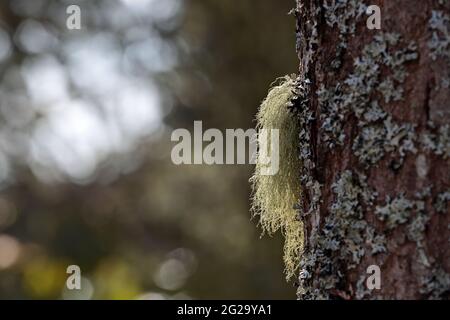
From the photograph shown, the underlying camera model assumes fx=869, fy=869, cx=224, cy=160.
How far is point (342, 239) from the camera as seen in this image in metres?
1.31

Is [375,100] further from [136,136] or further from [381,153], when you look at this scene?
[136,136]

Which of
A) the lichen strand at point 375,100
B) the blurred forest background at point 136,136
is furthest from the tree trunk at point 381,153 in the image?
the blurred forest background at point 136,136

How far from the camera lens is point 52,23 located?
665 cm

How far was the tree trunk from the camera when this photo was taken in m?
1.23

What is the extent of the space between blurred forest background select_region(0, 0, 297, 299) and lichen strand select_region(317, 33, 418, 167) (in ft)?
14.4

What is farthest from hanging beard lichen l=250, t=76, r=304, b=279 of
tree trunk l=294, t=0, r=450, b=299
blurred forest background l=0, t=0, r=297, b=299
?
blurred forest background l=0, t=0, r=297, b=299

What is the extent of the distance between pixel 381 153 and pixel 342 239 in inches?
5.7

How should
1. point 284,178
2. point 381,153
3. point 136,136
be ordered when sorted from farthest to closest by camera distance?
point 136,136, point 284,178, point 381,153

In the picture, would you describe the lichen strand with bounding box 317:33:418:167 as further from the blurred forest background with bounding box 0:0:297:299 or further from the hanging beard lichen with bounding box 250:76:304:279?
the blurred forest background with bounding box 0:0:297:299

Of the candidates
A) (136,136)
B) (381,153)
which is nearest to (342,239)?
(381,153)

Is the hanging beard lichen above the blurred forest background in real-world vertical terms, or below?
below

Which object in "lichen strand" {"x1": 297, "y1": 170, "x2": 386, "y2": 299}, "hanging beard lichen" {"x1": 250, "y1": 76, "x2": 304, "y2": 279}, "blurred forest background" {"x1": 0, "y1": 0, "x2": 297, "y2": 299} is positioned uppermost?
"blurred forest background" {"x1": 0, "y1": 0, "x2": 297, "y2": 299}

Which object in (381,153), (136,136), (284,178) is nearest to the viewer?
(381,153)

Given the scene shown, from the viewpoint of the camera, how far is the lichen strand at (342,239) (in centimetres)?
128
